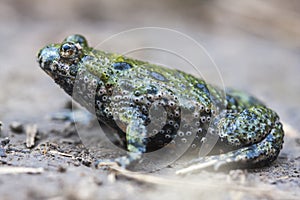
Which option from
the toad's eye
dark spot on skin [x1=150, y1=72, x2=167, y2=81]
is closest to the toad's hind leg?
dark spot on skin [x1=150, y1=72, x2=167, y2=81]

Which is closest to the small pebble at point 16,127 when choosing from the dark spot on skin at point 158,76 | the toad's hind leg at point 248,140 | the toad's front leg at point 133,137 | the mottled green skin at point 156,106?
the mottled green skin at point 156,106

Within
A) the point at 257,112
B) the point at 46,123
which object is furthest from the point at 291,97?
the point at 46,123

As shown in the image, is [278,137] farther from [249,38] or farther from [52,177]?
[249,38]

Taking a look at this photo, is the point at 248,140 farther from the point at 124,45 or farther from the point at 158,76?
the point at 124,45

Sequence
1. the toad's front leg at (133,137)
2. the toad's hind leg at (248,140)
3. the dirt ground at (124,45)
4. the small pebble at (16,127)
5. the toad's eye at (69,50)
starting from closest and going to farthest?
the dirt ground at (124,45) < the toad's front leg at (133,137) < the toad's hind leg at (248,140) < the toad's eye at (69,50) < the small pebble at (16,127)

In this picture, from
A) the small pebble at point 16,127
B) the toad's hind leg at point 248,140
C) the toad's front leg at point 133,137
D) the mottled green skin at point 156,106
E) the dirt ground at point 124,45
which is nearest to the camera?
the dirt ground at point 124,45

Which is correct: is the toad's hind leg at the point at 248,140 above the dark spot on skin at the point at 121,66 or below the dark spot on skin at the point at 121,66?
below

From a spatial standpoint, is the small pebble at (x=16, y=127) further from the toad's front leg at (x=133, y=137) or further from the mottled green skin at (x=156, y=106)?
the toad's front leg at (x=133, y=137)
